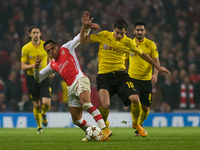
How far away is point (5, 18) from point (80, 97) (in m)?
9.98

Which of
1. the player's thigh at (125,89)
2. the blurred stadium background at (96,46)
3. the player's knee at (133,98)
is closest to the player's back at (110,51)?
the player's thigh at (125,89)

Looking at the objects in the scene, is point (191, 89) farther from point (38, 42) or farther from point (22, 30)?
point (22, 30)

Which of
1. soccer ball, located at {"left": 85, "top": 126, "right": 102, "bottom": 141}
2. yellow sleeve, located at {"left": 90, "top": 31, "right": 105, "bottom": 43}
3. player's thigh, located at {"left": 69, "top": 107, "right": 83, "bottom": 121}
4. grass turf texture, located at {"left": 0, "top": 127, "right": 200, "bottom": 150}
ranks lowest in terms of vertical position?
grass turf texture, located at {"left": 0, "top": 127, "right": 200, "bottom": 150}

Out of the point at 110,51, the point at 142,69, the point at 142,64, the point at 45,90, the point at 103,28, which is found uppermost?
the point at 103,28

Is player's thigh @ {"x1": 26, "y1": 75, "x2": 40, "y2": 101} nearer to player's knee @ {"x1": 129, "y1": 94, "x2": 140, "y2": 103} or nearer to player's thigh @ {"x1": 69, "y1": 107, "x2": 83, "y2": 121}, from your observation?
player's thigh @ {"x1": 69, "y1": 107, "x2": 83, "y2": 121}

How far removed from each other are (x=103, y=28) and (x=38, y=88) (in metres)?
6.80

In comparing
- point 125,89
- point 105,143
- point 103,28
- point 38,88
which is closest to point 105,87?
point 125,89

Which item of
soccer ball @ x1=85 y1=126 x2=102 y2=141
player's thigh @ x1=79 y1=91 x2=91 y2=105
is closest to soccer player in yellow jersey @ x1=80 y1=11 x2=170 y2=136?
player's thigh @ x1=79 y1=91 x2=91 y2=105

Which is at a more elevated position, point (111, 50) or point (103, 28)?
point (103, 28)

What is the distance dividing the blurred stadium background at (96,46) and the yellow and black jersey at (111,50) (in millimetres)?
5165

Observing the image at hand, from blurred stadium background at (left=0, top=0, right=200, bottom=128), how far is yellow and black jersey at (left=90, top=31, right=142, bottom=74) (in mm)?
5165

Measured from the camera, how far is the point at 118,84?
6.86m

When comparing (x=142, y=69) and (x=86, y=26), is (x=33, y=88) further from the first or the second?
(x=86, y=26)

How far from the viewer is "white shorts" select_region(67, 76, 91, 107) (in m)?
5.97
